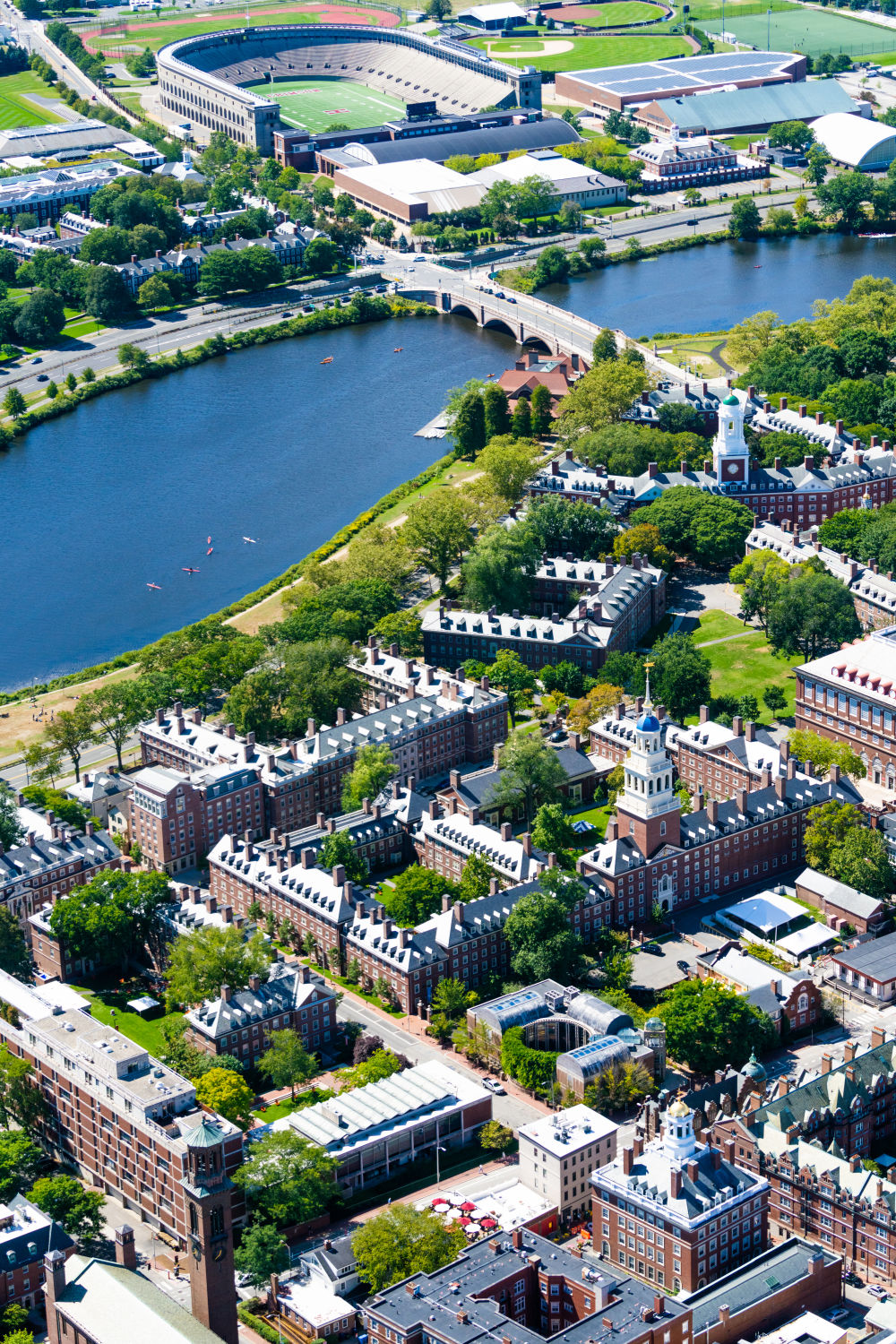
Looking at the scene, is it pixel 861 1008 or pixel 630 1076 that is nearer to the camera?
pixel 630 1076


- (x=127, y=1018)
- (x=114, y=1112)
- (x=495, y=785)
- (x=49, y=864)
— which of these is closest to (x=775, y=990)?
(x=495, y=785)

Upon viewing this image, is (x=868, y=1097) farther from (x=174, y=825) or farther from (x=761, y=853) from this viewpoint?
(x=174, y=825)

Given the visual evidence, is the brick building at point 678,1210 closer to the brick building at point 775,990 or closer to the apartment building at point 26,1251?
the brick building at point 775,990

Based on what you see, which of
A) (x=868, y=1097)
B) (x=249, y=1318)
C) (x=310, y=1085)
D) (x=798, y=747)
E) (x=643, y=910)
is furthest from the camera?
(x=798, y=747)

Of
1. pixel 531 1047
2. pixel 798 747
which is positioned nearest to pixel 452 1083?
pixel 531 1047

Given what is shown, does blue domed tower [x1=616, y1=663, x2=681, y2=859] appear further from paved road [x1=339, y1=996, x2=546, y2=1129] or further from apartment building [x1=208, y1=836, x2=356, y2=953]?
paved road [x1=339, y1=996, x2=546, y2=1129]

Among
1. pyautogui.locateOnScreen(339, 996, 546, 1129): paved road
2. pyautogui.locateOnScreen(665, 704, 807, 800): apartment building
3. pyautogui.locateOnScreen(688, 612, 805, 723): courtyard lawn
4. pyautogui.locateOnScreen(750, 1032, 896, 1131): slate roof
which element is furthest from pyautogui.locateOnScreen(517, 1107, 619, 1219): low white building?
pyautogui.locateOnScreen(688, 612, 805, 723): courtyard lawn

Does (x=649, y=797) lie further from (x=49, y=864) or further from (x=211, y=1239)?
(x=211, y=1239)
